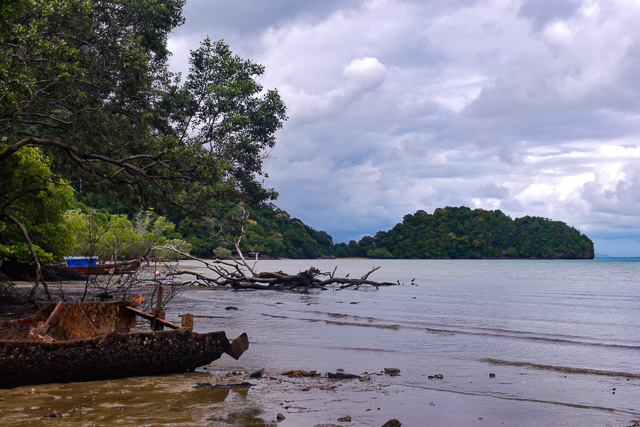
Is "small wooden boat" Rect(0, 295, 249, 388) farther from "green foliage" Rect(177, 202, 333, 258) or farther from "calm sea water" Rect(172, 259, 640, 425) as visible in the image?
"green foliage" Rect(177, 202, 333, 258)

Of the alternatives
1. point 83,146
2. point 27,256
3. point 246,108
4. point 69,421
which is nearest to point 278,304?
point 246,108

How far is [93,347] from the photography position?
26.3 feet

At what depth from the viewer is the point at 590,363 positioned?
12.1 meters

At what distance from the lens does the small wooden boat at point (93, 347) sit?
7.51 meters

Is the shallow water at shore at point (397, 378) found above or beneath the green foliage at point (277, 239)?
beneath

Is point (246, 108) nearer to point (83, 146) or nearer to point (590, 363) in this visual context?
point (83, 146)

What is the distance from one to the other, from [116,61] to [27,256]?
7.39m

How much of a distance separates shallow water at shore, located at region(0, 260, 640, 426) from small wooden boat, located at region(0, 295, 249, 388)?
0.24 m

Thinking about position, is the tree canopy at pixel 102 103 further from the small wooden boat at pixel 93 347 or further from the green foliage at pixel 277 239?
the green foliage at pixel 277 239

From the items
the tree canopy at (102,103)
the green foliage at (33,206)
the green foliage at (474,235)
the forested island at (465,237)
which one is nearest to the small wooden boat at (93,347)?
the tree canopy at (102,103)

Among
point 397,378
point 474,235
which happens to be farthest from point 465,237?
point 397,378

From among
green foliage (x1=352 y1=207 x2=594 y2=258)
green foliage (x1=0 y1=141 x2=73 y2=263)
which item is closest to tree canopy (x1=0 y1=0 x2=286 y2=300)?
green foliage (x1=0 y1=141 x2=73 y2=263)

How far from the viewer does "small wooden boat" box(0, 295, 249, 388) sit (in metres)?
7.51

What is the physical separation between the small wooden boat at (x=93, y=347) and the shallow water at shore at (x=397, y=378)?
9.4 inches
